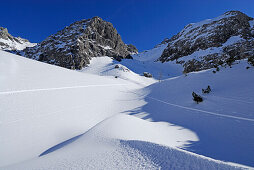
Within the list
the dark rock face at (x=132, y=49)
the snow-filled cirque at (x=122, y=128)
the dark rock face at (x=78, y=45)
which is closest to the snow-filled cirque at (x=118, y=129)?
the snow-filled cirque at (x=122, y=128)

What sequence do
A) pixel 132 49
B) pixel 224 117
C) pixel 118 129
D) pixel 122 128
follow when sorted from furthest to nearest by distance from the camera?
pixel 132 49
pixel 224 117
pixel 122 128
pixel 118 129

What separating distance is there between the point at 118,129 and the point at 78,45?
36029 millimetres

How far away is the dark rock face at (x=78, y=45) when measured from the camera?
31.3 metres

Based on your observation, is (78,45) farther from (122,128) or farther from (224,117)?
(224,117)

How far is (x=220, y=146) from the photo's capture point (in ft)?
8.78

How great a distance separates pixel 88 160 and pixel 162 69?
114ft

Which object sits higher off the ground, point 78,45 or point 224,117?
point 78,45

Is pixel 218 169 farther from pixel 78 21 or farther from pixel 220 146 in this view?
pixel 78 21

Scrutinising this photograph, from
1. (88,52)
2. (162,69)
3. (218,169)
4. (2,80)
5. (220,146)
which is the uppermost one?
(88,52)

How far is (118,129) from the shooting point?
2.93m

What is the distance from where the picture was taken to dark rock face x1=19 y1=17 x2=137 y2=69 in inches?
1232

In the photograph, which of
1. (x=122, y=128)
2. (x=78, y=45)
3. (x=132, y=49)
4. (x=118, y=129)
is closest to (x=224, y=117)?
(x=122, y=128)

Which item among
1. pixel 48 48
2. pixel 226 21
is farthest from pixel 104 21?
pixel 226 21

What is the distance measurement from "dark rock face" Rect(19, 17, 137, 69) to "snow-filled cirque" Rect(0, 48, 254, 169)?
2694cm
